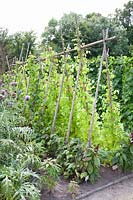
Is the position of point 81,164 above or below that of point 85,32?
below

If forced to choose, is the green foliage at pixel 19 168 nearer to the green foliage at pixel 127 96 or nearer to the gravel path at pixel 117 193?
the gravel path at pixel 117 193

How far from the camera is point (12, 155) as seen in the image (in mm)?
3420

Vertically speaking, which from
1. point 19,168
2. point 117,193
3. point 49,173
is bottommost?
point 117,193

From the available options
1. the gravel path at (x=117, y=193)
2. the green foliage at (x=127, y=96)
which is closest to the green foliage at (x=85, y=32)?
the green foliage at (x=127, y=96)

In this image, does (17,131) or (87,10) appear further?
(87,10)

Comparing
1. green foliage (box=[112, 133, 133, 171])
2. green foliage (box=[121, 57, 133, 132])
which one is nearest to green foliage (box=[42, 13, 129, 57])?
green foliage (box=[121, 57, 133, 132])

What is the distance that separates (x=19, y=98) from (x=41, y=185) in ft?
10.2

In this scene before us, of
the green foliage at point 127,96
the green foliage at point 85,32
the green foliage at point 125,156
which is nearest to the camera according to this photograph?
the green foliage at point 125,156

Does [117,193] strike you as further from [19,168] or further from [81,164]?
[19,168]

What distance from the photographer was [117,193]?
382cm

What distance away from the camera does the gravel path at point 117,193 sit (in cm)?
367

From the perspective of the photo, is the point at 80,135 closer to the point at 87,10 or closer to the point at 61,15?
the point at 61,15

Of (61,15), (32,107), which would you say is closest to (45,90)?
(32,107)

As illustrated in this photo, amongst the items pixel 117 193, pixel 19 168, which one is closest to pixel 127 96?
pixel 117 193
